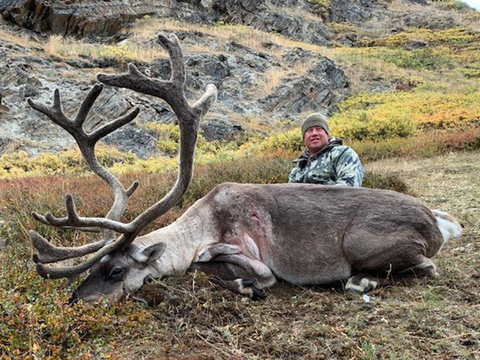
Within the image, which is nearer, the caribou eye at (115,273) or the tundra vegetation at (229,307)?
the tundra vegetation at (229,307)

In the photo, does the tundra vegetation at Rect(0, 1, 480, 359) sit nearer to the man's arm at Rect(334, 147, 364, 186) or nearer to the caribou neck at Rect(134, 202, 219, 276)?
the caribou neck at Rect(134, 202, 219, 276)

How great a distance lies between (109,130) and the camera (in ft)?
15.3

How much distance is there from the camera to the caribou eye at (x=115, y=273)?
3870 mm

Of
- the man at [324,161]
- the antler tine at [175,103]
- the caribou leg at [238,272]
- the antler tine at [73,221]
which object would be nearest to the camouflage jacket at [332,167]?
the man at [324,161]

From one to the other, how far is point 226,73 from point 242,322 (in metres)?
22.4

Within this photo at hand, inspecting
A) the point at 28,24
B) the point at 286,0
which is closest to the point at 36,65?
the point at 28,24

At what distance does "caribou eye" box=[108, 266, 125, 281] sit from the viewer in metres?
3.87

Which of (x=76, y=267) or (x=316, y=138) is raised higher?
(x=316, y=138)

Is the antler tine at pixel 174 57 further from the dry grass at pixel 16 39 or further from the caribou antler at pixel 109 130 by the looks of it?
the dry grass at pixel 16 39

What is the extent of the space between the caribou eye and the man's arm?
2954 millimetres

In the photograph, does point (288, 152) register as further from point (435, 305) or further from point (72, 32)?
point (72, 32)

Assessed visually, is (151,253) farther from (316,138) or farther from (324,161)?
(316,138)

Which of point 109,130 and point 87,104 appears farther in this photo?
point 109,130

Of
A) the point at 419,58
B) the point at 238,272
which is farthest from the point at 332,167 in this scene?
the point at 419,58
